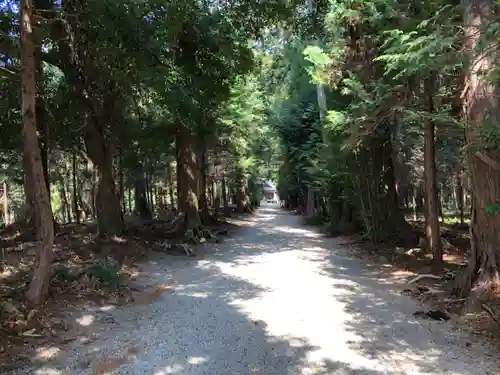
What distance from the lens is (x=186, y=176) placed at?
18.7 m

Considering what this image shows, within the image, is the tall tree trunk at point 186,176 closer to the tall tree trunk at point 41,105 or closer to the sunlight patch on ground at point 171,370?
the tall tree trunk at point 41,105

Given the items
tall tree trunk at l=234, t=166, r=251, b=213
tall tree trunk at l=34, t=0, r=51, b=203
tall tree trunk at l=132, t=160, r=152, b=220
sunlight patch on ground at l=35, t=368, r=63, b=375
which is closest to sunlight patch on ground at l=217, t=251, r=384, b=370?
sunlight patch on ground at l=35, t=368, r=63, b=375

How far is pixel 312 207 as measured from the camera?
32.8m

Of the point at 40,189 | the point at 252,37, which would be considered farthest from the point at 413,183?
the point at 40,189

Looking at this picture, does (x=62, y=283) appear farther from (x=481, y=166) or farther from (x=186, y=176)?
(x=186, y=176)

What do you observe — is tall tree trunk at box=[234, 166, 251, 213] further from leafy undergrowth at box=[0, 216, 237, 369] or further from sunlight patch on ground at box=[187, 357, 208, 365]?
sunlight patch on ground at box=[187, 357, 208, 365]

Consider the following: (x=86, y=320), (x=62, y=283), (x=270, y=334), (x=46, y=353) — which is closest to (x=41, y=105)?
(x=62, y=283)

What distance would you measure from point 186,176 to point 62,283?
→ 11.0 meters

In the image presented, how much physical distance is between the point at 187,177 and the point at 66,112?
18.8 feet

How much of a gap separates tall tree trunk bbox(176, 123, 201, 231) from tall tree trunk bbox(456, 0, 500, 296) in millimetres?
12216

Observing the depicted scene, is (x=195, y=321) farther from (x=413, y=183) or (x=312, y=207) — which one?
(x=312, y=207)

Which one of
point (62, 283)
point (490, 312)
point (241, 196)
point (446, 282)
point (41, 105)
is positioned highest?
point (41, 105)

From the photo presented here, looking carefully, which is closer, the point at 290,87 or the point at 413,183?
the point at 413,183

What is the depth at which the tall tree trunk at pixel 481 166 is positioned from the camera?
6531mm
